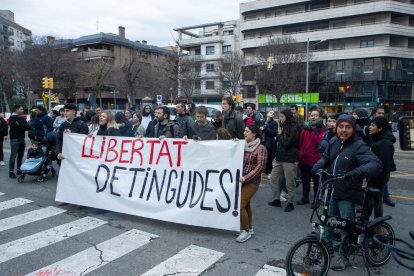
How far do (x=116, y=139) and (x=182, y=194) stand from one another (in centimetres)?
171

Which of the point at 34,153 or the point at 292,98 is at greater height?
the point at 292,98

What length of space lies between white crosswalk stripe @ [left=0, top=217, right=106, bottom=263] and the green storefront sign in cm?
3891

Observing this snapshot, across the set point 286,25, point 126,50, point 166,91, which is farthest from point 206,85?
Result: point 126,50

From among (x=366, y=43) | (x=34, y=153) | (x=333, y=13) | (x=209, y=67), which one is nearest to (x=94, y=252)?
(x=34, y=153)

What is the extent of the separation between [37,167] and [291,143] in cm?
603

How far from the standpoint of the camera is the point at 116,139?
234 inches

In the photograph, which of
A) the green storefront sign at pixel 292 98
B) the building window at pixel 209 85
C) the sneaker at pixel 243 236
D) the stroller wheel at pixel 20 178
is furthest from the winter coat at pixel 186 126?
the building window at pixel 209 85

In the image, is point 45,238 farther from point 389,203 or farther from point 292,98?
point 292,98

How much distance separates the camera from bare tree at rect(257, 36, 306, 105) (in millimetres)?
39375

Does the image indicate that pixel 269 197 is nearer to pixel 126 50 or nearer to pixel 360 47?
pixel 360 47

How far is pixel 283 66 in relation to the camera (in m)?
39.3

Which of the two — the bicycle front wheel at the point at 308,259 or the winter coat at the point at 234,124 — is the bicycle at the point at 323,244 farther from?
the winter coat at the point at 234,124

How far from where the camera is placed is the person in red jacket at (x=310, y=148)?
6.36m

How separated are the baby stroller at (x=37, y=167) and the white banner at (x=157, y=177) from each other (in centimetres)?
228
